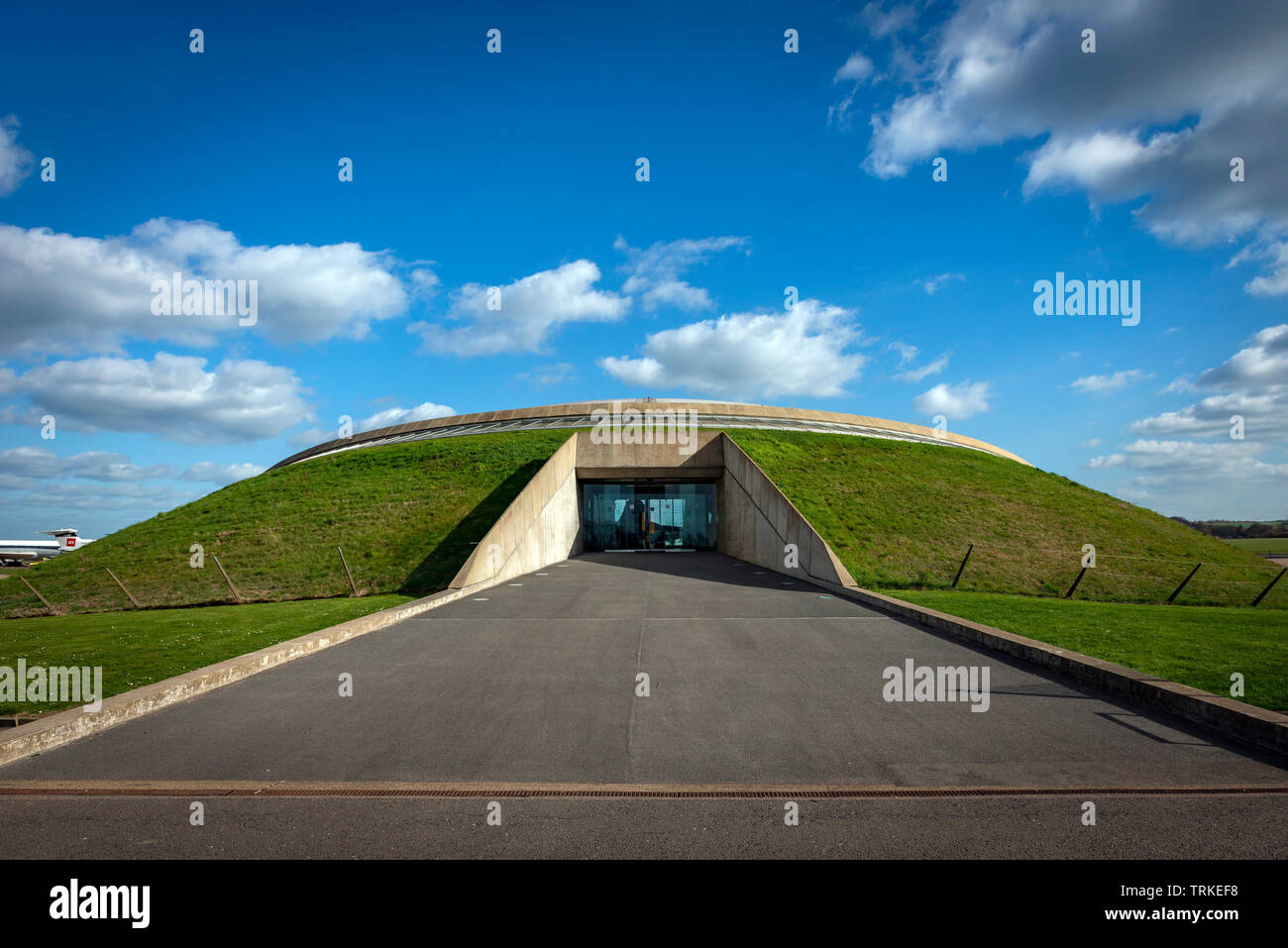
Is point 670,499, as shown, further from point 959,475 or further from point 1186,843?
point 1186,843

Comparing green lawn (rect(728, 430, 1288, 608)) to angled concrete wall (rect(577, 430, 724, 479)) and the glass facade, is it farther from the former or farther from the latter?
the glass facade

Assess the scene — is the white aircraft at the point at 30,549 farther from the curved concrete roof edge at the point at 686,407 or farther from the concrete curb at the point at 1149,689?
the concrete curb at the point at 1149,689

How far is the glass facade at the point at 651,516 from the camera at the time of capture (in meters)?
35.1

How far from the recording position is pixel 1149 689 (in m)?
6.43

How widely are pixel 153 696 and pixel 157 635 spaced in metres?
6.28

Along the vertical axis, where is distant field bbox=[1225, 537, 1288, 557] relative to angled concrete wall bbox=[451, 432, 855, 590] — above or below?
below

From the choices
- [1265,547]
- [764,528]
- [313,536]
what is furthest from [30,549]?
[1265,547]

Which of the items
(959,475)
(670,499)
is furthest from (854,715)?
(670,499)

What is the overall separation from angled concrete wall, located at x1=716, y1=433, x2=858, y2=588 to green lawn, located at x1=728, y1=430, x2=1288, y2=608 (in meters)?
1.01

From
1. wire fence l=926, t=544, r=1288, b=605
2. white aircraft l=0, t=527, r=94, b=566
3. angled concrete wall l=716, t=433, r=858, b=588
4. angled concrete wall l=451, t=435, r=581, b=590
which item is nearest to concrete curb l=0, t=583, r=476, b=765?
angled concrete wall l=451, t=435, r=581, b=590

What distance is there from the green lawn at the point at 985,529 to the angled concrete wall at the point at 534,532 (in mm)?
8787

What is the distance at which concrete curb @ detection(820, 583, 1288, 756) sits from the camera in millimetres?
5293

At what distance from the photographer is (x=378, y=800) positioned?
14.4 ft
